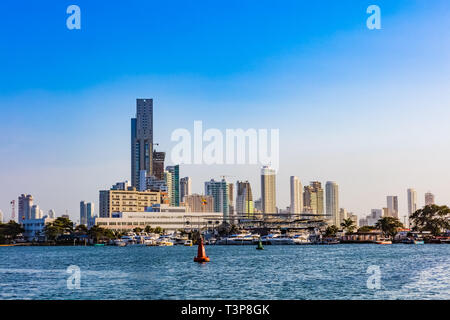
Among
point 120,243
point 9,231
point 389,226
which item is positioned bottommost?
point 120,243

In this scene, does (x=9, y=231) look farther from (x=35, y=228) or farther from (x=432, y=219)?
(x=432, y=219)

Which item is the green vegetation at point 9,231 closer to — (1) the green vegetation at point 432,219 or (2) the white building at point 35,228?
(2) the white building at point 35,228

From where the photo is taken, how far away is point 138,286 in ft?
125

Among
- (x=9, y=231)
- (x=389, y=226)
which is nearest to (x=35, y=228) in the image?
(x=9, y=231)

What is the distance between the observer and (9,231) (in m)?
169

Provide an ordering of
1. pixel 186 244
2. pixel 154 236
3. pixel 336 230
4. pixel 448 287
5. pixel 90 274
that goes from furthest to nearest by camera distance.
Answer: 1. pixel 336 230
2. pixel 154 236
3. pixel 186 244
4. pixel 90 274
5. pixel 448 287

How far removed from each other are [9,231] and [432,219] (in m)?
128

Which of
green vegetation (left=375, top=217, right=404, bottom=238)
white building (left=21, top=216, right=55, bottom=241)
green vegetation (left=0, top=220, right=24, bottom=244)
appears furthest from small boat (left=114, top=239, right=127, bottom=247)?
green vegetation (left=375, top=217, right=404, bottom=238)

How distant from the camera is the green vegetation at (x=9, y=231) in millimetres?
168875

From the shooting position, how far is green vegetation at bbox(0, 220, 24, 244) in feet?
554

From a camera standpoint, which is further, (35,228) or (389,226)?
(35,228)
